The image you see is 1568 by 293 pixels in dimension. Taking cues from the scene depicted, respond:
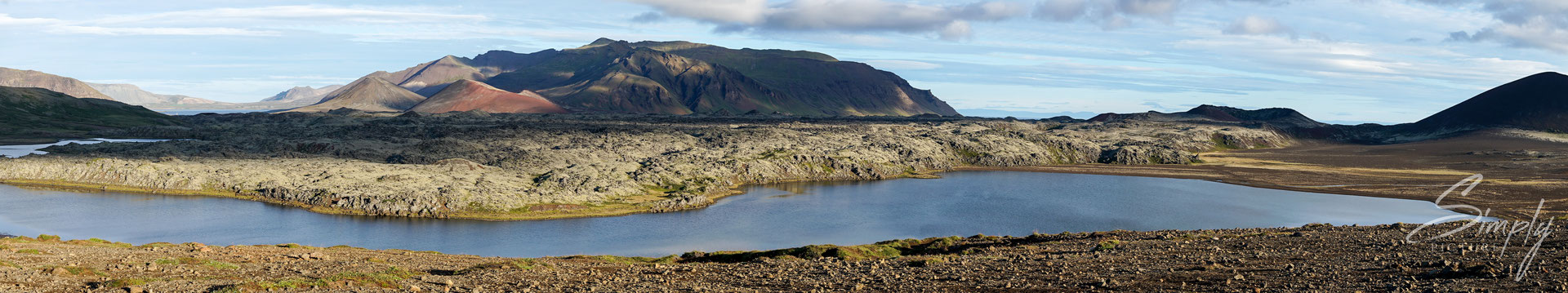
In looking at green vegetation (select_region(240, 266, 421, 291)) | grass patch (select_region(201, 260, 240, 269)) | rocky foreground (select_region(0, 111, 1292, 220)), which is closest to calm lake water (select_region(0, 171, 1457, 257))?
rocky foreground (select_region(0, 111, 1292, 220))

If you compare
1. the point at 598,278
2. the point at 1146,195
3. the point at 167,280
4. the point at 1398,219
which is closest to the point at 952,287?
the point at 598,278

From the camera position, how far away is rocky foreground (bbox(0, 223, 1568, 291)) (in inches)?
1524

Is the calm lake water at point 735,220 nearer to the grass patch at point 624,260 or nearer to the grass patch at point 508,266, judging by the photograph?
the grass patch at point 624,260

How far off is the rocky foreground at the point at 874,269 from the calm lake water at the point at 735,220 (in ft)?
102

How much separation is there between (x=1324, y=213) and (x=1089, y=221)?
114 feet

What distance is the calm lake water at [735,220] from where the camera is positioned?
294 feet

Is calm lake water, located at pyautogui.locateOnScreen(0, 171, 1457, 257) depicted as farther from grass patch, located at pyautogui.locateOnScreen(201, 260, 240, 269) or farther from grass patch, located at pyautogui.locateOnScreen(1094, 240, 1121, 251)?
grass patch, located at pyautogui.locateOnScreen(201, 260, 240, 269)

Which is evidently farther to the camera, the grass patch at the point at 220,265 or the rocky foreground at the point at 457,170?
the rocky foreground at the point at 457,170

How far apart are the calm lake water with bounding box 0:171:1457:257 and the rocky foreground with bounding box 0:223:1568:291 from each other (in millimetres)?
30976

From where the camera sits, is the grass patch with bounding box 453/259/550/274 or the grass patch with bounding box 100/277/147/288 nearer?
the grass patch with bounding box 100/277/147/288

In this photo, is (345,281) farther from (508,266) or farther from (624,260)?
(624,260)

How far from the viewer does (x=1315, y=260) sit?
47.3m

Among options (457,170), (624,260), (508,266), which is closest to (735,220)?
(624,260)

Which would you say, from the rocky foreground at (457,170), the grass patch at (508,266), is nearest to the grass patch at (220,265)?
the grass patch at (508,266)
